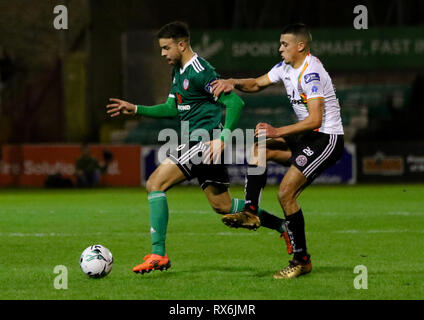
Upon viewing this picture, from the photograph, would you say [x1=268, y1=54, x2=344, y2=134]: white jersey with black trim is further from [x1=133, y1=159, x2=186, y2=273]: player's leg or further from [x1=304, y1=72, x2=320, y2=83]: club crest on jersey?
[x1=133, y1=159, x2=186, y2=273]: player's leg

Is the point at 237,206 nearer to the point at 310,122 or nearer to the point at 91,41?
the point at 310,122

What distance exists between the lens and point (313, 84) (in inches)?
289

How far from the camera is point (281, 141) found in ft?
26.5

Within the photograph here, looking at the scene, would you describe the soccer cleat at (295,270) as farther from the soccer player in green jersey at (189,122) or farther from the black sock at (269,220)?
the soccer player in green jersey at (189,122)

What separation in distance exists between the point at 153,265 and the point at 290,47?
2.28m

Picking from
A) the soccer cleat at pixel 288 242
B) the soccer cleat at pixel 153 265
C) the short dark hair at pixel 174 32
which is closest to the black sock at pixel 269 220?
the soccer cleat at pixel 288 242

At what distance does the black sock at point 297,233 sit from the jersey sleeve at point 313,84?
1044 millimetres

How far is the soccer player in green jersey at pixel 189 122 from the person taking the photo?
7.60m

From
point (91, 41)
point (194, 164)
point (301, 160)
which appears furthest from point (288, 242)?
point (91, 41)

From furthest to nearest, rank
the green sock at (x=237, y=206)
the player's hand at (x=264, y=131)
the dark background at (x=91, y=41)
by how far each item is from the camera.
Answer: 1. the dark background at (x=91, y=41)
2. the green sock at (x=237, y=206)
3. the player's hand at (x=264, y=131)

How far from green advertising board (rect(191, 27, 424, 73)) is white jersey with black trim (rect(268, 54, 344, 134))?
63.1 ft

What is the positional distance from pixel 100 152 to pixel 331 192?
678 cm

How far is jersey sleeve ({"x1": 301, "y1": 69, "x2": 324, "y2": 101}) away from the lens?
24.1 ft
